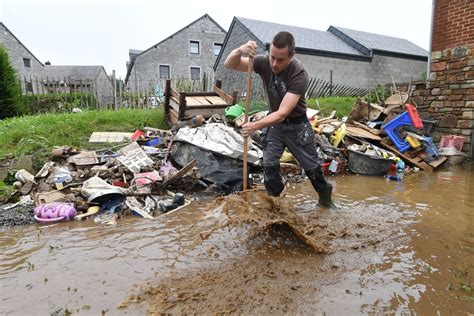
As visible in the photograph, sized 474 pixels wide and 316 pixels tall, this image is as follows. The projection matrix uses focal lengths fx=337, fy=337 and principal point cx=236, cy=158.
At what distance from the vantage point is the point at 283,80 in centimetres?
365

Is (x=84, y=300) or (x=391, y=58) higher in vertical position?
(x=391, y=58)

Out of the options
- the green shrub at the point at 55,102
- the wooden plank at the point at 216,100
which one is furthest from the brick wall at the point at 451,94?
the green shrub at the point at 55,102

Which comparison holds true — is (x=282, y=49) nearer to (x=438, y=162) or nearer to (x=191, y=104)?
(x=191, y=104)

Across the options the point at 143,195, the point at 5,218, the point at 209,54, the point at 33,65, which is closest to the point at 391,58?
the point at 209,54

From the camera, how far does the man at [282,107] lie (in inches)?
133

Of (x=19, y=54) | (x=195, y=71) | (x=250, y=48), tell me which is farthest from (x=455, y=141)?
(x=19, y=54)

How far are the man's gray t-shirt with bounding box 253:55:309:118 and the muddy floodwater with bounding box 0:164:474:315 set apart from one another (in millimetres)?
1114

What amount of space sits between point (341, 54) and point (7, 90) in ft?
55.3

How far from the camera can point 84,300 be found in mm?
2316

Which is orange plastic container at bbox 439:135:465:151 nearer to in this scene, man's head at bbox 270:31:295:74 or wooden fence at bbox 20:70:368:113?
wooden fence at bbox 20:70:368:113

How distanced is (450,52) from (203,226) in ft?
26.3

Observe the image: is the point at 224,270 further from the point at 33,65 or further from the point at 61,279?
the point at 33,65

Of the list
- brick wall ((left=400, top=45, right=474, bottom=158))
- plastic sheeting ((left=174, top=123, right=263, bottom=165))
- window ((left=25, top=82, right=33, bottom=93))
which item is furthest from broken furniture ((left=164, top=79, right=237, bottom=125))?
window ((left=25, top=82, right=33, bottom=93))

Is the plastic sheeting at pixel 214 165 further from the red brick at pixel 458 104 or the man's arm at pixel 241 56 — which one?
the red brick at pixel 458 104
